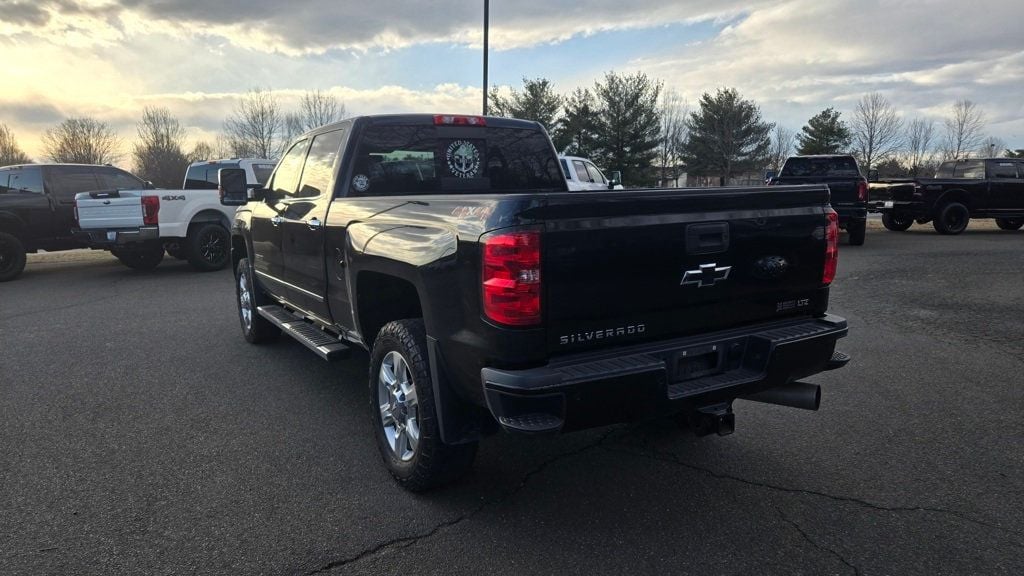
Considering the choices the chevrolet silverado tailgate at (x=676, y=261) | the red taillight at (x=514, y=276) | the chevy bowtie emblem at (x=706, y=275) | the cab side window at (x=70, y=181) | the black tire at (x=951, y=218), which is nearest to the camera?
the red taillight at (x=514, y=276)

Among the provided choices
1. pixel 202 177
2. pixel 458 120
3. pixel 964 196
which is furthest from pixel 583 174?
pixel 458 120

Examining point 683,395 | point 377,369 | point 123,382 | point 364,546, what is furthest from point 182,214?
point 683,395

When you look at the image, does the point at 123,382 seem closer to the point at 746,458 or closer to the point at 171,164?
the point at 746,458

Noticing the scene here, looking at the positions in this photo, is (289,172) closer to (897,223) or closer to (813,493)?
(813,493)

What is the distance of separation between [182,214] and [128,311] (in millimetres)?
3368

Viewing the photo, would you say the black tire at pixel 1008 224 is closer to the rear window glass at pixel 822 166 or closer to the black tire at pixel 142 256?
the rear window glass at pixel 822 166

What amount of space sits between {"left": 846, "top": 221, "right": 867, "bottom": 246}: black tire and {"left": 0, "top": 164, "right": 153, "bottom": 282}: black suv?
15514 mm

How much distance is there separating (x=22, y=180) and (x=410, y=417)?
1212 centimetres

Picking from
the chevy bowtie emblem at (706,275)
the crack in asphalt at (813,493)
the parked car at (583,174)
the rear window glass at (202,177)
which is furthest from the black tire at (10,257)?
the chevy bowtie emblem at (706,275)

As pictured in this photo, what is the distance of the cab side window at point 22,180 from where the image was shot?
11.6 m

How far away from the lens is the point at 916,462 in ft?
11.8

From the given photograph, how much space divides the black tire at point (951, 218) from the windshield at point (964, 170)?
0.88m

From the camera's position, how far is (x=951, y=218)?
16844 millimetres

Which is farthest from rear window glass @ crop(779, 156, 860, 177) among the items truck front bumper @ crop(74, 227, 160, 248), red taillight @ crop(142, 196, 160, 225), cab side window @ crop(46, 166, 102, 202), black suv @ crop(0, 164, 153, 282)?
black suv @ crop(0, 164, 153, 282)
